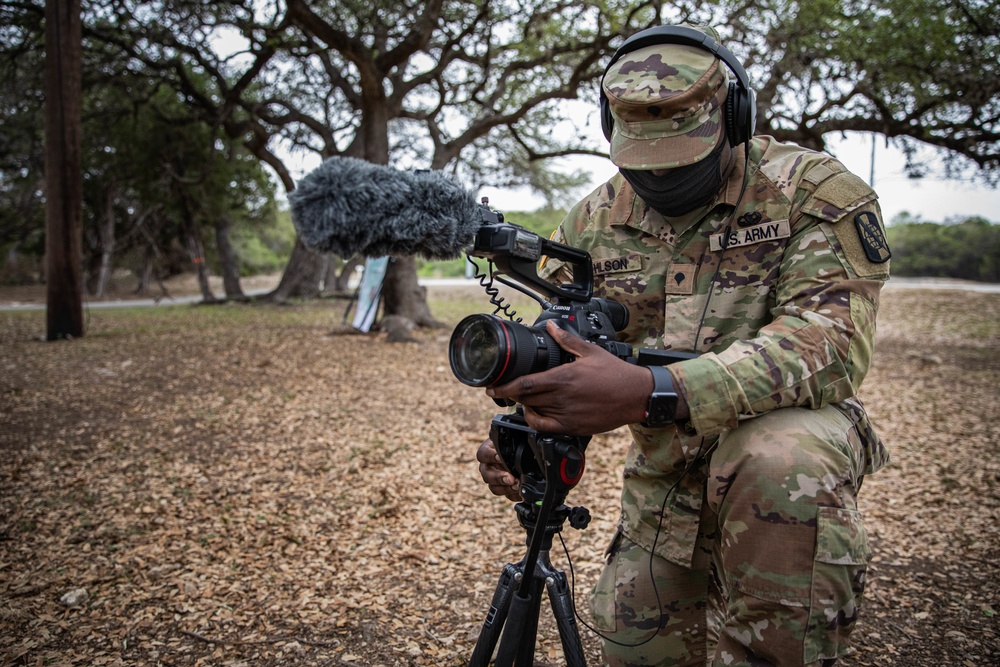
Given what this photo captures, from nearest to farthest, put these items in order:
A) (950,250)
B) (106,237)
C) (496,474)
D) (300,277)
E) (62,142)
Answer: (496,474), (62,142), (300,277), (106,237), (950,250)

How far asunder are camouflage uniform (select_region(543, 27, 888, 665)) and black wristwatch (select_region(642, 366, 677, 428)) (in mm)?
38

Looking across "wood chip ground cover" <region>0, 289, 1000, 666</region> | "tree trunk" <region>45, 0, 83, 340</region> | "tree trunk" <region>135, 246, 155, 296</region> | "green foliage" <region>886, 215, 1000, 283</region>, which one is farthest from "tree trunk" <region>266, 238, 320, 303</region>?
"green foliage" <region>886, 215, 1000, 283</region>

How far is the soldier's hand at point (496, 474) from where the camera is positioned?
192 centimetres

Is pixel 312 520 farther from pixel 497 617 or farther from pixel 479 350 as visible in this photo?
pixel 479 350

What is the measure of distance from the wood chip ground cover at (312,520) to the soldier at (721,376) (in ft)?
3.59

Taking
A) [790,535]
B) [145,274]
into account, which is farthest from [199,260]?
[790,535]

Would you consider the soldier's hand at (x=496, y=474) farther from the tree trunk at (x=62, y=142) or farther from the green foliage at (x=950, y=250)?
the green foliage at (x=950, y=250)

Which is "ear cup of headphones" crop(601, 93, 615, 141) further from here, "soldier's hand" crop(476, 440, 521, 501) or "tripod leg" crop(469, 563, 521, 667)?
"tripod leg" crop(469, 563, 521, 667)

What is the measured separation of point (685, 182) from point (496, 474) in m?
1.04

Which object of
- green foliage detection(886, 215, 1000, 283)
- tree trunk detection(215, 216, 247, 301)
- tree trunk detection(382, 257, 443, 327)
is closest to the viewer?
tree trunk detection(382, 257, 443, 327)

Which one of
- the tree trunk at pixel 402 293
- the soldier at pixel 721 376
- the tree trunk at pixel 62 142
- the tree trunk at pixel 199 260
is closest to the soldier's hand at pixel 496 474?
the soldier at pixel 721 376

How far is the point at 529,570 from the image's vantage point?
67.3 inches

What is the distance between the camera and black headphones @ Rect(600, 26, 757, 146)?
1.83 metres

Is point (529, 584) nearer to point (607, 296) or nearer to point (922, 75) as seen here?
point (607, 296)
